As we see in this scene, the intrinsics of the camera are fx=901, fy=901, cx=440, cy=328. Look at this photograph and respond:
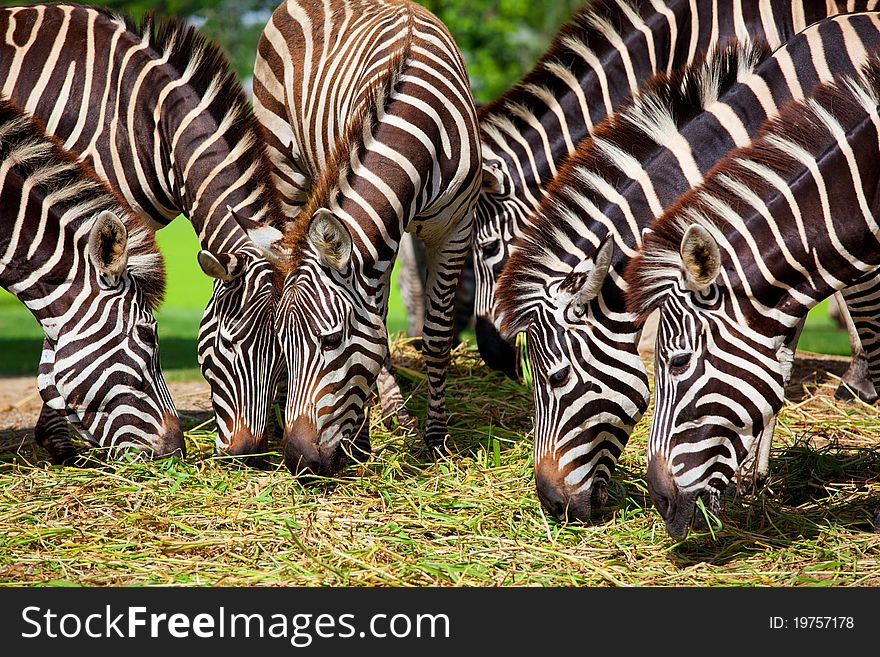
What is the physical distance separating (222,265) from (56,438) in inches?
65.5

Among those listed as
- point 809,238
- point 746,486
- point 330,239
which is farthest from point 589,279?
point 746,486

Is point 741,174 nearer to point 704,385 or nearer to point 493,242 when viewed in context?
point 704,385

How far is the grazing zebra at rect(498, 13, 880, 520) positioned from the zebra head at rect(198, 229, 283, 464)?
1.66m

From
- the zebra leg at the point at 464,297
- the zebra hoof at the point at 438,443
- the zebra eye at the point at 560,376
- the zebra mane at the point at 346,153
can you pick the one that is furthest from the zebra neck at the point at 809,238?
the zebra leg at the point at 464,297

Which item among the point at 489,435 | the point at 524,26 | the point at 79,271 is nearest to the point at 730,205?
the point at 489,435

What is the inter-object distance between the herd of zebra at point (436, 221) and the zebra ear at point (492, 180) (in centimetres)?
2

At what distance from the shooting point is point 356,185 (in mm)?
5410

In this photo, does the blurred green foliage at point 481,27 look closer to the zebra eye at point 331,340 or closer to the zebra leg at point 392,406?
the zebra leg at point 392,406

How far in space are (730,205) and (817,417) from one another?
10.4ft

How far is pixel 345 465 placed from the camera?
5.53 m

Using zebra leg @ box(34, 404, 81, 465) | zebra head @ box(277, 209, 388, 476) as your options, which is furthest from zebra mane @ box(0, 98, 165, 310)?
zebra leg @ box(34, 404, 81, 465)

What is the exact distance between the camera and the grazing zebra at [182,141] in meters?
5.69

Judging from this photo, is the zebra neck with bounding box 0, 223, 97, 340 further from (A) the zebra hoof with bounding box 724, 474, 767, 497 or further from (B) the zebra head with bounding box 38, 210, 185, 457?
(A) the zebra hoof with bounding box 724, 474, 767, 497

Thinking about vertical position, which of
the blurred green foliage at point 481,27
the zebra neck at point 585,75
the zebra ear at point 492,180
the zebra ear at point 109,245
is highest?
the blurred green foliage at point 481,27
